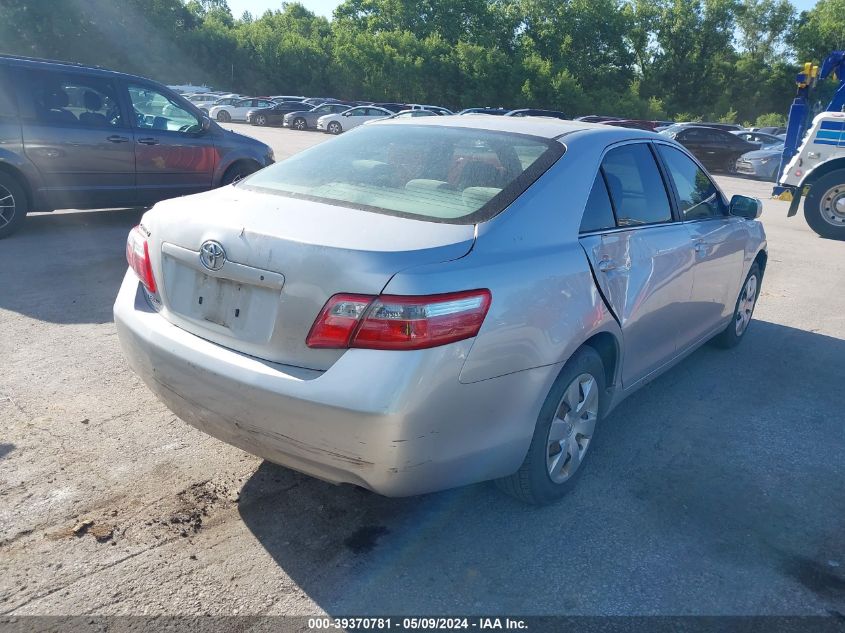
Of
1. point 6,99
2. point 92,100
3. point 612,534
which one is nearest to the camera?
point 612,534

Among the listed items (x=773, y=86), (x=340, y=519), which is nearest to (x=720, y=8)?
(x=773, y=86)

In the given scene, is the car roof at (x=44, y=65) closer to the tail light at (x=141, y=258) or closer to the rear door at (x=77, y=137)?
the rear door at (x=77, y=137)

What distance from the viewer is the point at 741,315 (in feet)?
18.7

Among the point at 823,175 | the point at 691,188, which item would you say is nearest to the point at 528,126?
the point at 691,188

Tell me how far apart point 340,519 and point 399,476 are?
68cm

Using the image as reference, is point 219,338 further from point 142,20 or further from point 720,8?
point 142,20

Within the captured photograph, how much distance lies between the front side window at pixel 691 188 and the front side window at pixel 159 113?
635cm

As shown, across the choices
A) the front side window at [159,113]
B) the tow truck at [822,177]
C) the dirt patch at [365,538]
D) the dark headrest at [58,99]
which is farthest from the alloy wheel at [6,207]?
the tow truck at [822,177]

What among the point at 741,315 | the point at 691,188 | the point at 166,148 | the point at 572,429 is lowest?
the point at 741,315

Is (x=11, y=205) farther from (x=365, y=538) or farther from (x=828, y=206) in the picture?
(x=828, y=206)

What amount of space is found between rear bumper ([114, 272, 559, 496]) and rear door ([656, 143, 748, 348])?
1.87 meters

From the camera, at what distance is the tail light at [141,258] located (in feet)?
10.6

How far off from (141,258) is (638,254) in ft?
7.72

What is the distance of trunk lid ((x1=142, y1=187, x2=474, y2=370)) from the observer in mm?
2621
